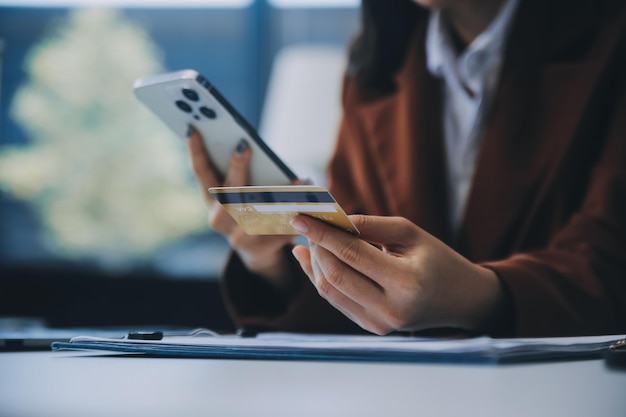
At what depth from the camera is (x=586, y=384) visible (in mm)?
327

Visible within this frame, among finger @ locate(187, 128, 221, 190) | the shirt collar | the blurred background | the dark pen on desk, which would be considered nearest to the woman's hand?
the dark pen on desk

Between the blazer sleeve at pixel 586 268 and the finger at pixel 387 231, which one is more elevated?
the finger at pixel 387 231

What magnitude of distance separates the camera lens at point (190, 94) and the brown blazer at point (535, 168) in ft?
0.85

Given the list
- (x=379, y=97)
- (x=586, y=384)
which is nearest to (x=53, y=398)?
(x=586, y=384)

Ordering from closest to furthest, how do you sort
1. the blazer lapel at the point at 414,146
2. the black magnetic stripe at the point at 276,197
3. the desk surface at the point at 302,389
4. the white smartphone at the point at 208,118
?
the desk surface at the point at 302,389 → the black magnetic stripe at the point at 276,197 → the white smartphone at the point at 208,118 → the blazer lapel at the point at 414,146

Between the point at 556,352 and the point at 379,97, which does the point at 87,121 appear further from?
the point at 556,352

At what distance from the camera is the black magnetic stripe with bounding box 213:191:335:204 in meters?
0.39

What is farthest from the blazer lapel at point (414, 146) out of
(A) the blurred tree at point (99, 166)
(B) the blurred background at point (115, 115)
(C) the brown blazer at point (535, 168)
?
(A) the blurred tree at point (99, 166)

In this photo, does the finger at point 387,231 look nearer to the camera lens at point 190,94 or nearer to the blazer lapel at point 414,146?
the camera lens at point 190,94

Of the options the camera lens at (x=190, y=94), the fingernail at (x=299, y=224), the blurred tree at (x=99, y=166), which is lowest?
the blurred tree at (x=99, y=166)

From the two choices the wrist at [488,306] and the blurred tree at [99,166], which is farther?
the blurred tree at [99,166]

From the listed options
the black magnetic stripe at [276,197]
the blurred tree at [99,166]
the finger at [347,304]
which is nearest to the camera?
the black magnetic stripe at [276,197]

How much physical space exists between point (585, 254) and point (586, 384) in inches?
15.5

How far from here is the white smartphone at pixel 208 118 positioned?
61cm
